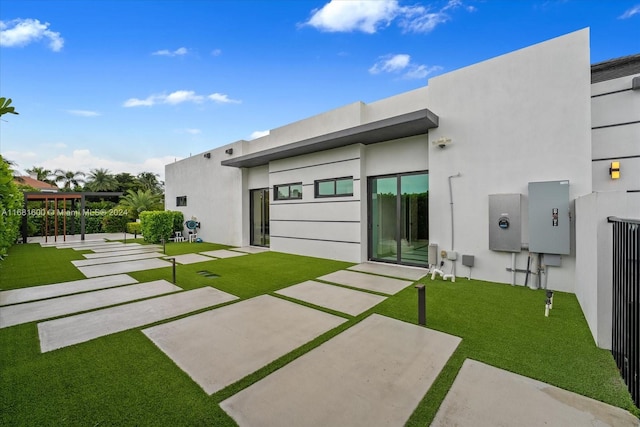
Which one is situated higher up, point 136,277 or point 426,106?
point 426,106

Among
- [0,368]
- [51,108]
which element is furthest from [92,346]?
[51,108]

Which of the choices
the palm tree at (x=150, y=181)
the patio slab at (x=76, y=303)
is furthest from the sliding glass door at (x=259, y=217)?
the palm tree at (x=150, y=181)

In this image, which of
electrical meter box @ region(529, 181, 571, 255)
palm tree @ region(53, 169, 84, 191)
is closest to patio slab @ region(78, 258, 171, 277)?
electrical meter box @ region(529, 181, 571, 255)

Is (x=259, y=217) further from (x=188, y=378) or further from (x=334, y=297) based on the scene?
(x=188, y=378)

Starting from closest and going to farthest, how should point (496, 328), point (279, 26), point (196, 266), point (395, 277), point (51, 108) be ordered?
1. point (496, 328)
2. point (395, 277)
3. point (196, 266)
4. point (279, 26)
5. point (51, 108)

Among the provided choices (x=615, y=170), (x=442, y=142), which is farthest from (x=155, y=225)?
(x=615, y=170)

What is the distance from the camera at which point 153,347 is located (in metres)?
2.80

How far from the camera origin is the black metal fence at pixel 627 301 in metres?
2.01

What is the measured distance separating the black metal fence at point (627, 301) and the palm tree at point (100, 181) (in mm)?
42212

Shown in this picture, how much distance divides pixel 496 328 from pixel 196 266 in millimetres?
6805

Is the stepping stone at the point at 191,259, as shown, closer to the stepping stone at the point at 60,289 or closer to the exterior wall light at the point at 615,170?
the stepping stone at the point at 60,289

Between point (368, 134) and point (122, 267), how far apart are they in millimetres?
7466

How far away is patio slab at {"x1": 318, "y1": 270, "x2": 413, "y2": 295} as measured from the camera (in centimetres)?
499

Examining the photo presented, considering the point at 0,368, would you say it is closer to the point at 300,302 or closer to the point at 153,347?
the point at 153,347
